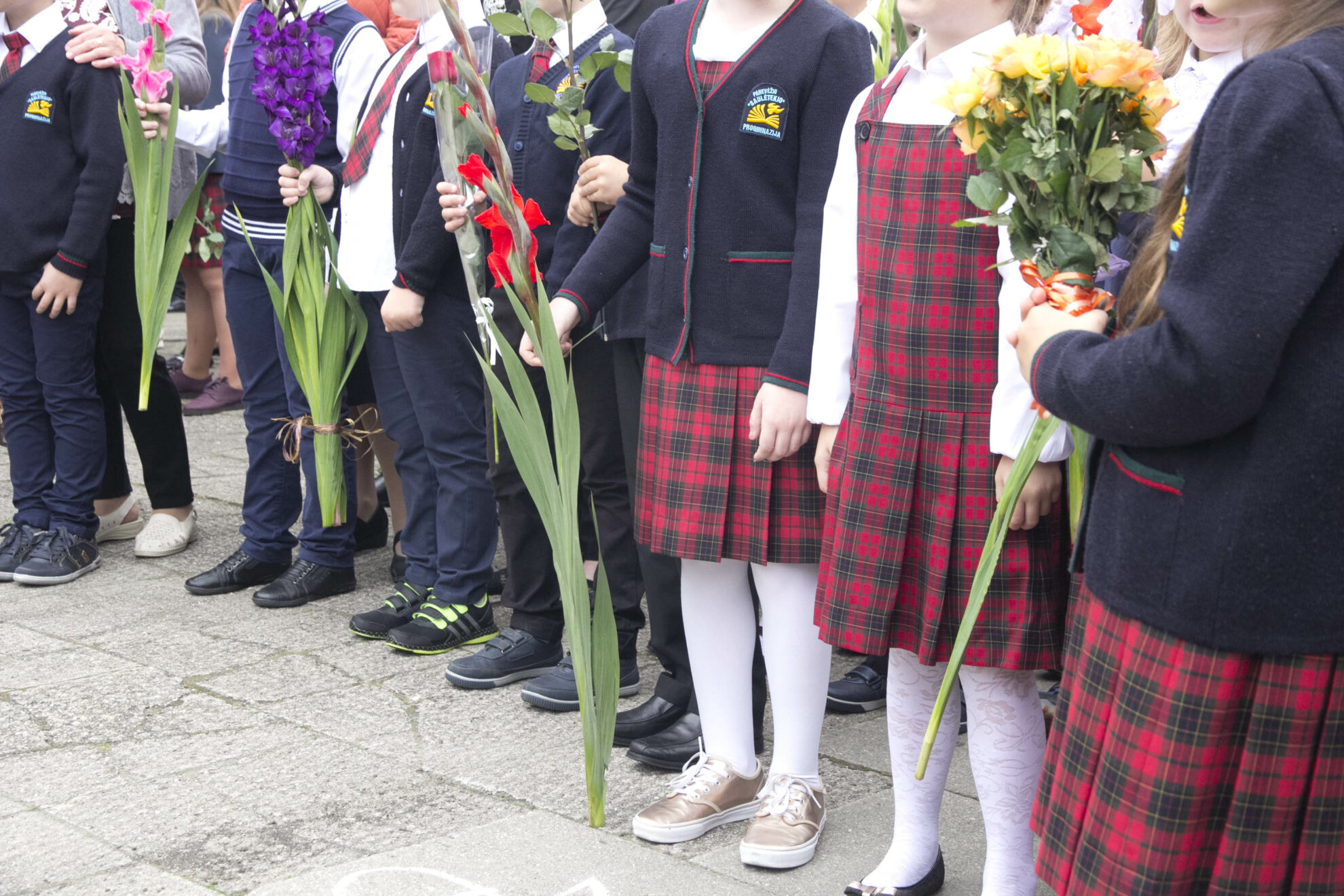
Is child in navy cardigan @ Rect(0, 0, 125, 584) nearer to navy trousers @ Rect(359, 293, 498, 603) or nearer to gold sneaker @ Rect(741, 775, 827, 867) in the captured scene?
navy trousers @ Rect(359, 293, 498, 603)

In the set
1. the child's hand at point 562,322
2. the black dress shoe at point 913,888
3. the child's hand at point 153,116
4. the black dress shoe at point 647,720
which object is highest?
the child's hand at point 153,116

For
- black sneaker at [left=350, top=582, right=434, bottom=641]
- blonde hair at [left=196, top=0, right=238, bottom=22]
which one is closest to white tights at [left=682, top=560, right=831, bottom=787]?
black sneaker at [left=350, top=582, right=434, bottom=641]

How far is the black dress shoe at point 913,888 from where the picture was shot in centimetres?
216

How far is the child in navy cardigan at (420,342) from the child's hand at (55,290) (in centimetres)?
98

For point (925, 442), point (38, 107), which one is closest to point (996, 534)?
point (925, 442)

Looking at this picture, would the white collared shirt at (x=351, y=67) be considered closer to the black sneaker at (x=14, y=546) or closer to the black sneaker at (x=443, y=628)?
the black sneaker at (x=443, y=628)

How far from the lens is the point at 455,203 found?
2453mm

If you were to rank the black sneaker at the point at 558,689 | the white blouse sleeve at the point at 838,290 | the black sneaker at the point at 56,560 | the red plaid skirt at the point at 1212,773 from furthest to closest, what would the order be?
the black sneaker at the point at 56,560
the black sneaker at the point at 558,689
the white blouse sleeve at the point at 838,290
the red plaid skirt at the point at 1212,773

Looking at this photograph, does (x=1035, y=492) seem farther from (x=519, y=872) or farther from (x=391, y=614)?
(x=391, y=614)

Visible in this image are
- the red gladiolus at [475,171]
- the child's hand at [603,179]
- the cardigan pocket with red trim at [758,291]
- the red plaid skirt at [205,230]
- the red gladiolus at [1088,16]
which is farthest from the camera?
the red plaid skirt at [205,230]

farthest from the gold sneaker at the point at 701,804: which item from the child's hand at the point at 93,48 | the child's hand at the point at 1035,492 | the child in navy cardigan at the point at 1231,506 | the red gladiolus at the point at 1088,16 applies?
the child's hand at the point at 93,48

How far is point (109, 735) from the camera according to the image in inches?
117

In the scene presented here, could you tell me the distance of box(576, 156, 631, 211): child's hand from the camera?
2727 mm

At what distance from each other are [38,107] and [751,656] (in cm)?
292
